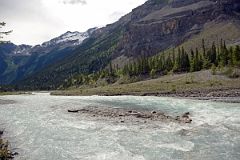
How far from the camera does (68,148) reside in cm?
3609

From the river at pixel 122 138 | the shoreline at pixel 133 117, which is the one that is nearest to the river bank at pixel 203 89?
the shoreline at pixel 133 117

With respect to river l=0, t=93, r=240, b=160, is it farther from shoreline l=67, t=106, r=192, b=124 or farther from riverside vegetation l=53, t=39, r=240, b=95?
riverside vegetation l=53, t=39, r=240, b=95

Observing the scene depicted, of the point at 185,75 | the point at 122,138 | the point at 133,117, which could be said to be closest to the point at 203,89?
the point at 185,75

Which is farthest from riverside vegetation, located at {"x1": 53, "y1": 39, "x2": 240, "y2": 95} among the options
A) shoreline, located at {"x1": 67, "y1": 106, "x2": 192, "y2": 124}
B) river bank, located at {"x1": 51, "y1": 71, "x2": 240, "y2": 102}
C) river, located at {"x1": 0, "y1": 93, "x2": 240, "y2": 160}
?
river, located at {"x1": 0, "y1": 93, "x2": 240, "y2": 160}

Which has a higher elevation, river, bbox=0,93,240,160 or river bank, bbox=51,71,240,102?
river bank, bbox=51,71,240,102

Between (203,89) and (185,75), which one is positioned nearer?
(203,89)

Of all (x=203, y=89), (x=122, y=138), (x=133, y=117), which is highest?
(x=203, y=89)

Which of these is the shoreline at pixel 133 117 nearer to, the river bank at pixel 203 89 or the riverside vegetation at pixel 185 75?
the river bank at pixel 203 89

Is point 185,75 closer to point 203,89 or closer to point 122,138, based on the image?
point 203,89

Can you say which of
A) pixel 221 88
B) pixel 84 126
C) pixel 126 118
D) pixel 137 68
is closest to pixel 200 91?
pixel 221 88

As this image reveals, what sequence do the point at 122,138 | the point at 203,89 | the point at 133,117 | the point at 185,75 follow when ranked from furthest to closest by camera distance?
1. the point at 185,75
2. the point at 203,89
3. the point at 133,117
4. the point at 122,138

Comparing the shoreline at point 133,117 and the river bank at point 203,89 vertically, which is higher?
the river bank at point 203,89

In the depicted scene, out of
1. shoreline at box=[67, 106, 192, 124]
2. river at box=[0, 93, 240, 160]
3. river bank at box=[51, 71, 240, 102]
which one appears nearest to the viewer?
river at box=[0, 93, 240, 160]

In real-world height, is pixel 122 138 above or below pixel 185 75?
below
